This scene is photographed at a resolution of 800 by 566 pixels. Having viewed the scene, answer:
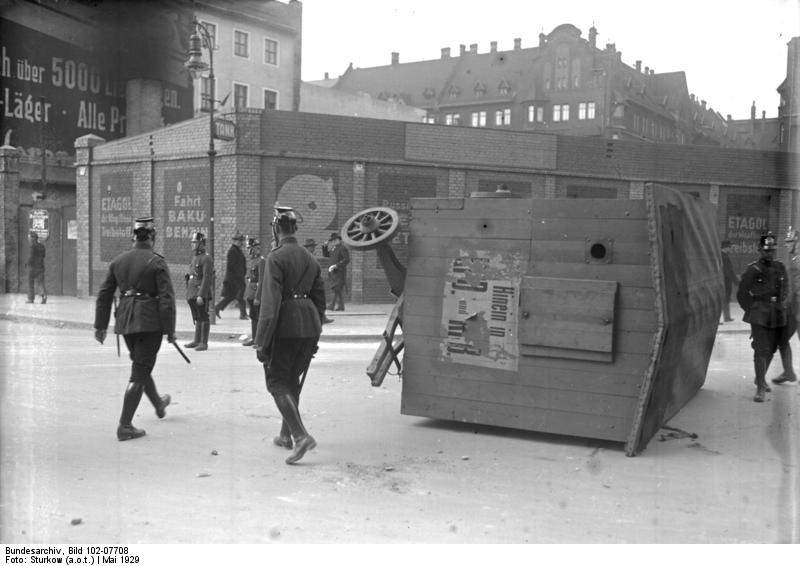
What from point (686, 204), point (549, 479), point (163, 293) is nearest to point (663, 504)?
point (549, 479)

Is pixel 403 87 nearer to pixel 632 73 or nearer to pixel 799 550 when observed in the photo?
pixel 632 73

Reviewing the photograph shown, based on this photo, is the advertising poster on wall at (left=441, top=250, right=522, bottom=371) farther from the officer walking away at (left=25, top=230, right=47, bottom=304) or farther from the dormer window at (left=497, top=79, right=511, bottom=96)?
the dormer window at (left=497, top=79, right=511, bottom=96)

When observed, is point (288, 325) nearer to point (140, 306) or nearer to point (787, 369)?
point (140, 306)

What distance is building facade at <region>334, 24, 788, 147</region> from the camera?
65.9 metres

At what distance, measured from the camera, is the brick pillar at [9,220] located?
2423cm

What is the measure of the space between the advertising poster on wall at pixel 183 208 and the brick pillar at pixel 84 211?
126 inches

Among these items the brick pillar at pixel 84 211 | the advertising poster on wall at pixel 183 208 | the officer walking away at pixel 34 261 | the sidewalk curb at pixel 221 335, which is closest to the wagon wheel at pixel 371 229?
the sidewalk curb at pixel 221 335

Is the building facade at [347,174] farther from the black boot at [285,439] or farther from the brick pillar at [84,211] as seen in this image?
the black boot at [285,439]

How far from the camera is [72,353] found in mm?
11938

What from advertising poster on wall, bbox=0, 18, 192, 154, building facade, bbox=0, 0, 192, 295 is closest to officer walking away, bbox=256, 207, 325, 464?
building facade, bbox=0, 0, 192, 295

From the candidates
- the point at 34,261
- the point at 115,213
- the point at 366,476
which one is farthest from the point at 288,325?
the point at 115,213

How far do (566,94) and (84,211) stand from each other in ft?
170

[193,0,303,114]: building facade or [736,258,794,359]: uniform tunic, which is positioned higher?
[193,0,303,114]: building facade

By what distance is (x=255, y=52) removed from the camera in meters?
42.8
